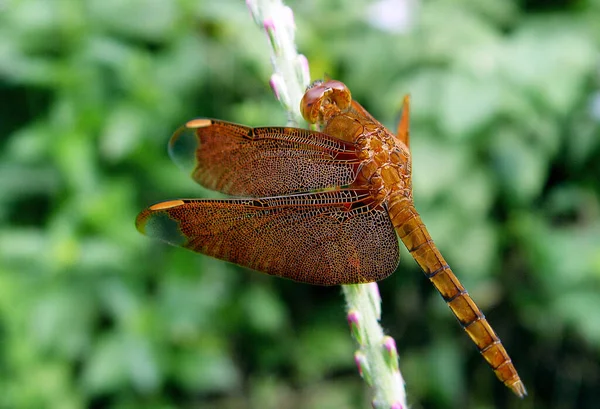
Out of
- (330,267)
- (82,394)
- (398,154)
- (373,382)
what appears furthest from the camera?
(82,394)

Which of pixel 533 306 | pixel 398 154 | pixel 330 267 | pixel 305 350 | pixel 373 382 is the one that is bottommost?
pixel 305 350

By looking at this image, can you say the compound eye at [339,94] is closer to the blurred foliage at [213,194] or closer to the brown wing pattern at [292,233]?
the brown wing pattern at [292,233]

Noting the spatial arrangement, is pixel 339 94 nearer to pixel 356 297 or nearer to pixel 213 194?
pixel 356 297

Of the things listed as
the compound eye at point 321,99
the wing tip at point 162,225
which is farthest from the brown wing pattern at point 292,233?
the compound eye at point 321,99

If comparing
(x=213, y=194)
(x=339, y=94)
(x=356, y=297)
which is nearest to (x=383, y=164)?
(x=339, y=94)

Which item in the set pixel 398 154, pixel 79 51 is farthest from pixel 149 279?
pixel 398 154

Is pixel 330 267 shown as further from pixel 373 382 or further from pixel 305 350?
pixel 305 350
